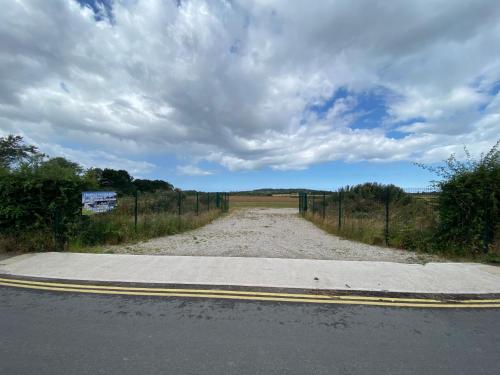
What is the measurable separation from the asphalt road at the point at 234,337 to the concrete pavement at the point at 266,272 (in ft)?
2.71

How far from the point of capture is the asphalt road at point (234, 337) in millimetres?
2957

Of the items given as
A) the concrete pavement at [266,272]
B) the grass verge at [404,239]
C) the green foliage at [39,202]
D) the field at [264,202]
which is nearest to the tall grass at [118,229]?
the green foliage at [39,202]

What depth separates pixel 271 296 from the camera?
4957 millimetres

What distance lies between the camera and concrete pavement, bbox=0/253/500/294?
541cm

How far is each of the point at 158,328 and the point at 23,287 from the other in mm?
3410

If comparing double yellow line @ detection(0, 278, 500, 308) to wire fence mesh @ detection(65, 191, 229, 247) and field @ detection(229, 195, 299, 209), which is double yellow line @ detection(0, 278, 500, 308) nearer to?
wire fence mesh @ detection(65, 191, 229, 247)

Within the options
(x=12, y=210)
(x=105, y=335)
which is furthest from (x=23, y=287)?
(x=12, y=210)

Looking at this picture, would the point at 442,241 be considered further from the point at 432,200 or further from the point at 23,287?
the point at 23,287

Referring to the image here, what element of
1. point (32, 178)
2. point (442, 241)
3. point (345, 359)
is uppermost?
point (32, 178)

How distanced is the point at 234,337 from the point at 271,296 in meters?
1.50

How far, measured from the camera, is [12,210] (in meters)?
8.30

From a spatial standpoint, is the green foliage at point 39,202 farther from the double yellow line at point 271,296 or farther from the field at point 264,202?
the field at point 264,202

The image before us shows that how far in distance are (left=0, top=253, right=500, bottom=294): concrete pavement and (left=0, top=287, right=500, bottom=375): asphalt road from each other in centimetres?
83

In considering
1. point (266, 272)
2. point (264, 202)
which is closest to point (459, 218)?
point (266, 272)
